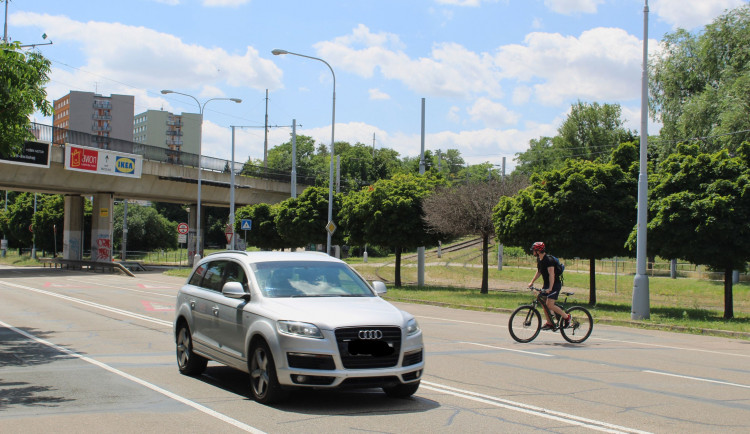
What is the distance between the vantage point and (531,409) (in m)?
7.52

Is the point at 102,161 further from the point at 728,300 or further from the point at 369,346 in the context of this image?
the point at 369,346

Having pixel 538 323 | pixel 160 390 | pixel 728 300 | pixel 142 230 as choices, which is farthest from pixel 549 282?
pixel 142 230

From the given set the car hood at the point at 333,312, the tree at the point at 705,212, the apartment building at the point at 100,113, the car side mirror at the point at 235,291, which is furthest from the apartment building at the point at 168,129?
the car hood at the point at 333,312

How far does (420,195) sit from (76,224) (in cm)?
3119

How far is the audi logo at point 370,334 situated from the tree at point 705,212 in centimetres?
1597

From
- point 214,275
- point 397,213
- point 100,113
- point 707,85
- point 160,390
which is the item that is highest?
point 100,113

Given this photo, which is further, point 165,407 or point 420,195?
point 420,195

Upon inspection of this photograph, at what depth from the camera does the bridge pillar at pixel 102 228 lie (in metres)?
50.5

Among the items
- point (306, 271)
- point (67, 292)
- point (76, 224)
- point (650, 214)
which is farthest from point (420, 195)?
point (76, 224)

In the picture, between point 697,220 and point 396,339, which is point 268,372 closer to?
point 396,339

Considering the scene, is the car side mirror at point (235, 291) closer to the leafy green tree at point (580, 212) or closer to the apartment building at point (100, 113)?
the leafy green tree at point (580, 212)

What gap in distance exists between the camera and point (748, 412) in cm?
766

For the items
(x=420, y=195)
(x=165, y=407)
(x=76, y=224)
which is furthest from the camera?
(x=76, y=224)

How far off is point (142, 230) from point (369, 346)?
264 ft
